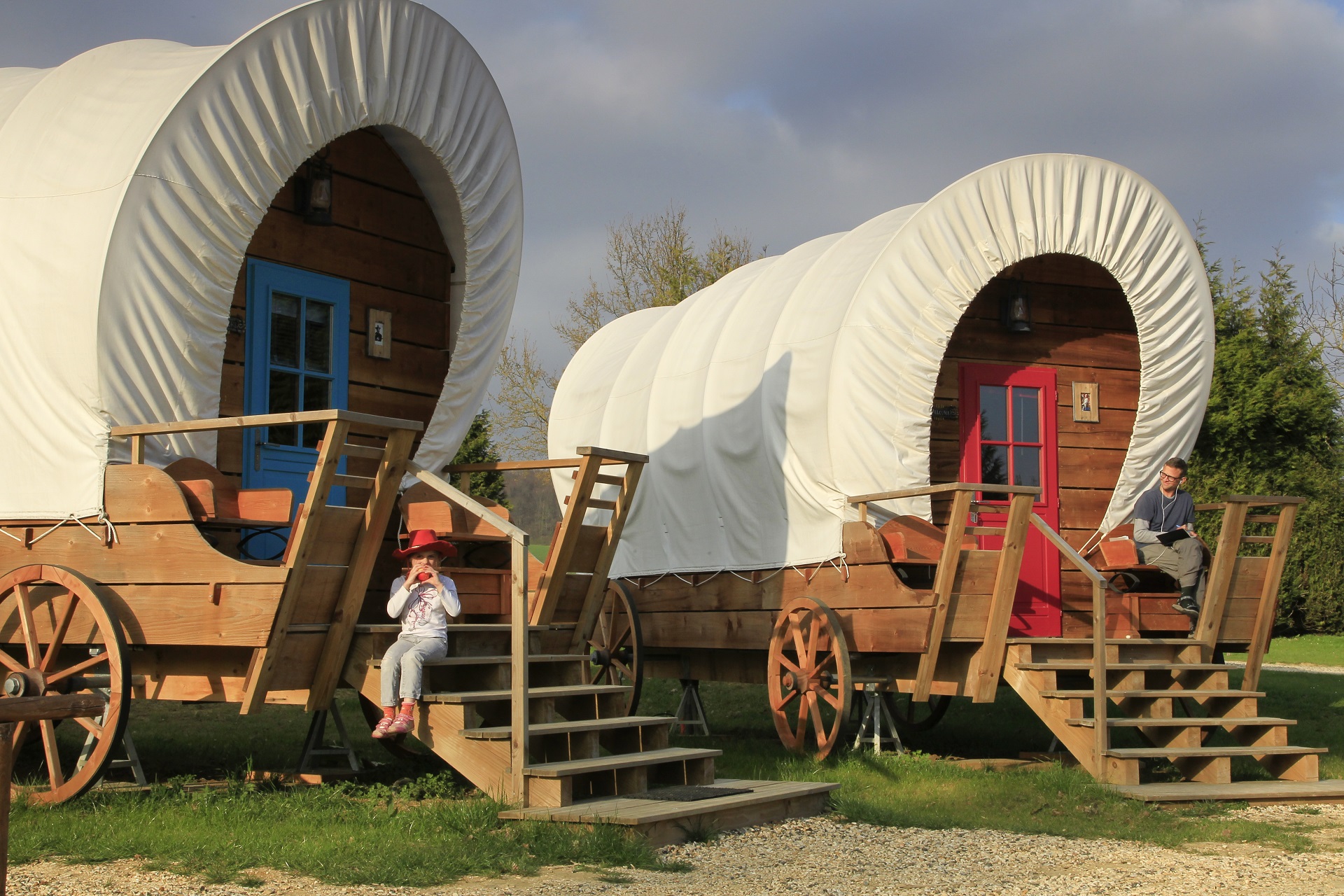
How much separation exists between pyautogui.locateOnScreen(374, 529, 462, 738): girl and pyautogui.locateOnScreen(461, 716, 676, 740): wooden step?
1.08ft

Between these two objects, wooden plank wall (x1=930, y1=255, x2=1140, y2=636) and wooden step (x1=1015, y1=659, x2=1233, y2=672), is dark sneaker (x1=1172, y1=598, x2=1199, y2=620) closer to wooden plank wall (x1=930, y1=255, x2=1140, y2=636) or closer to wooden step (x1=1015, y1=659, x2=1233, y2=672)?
wooden step (x1=1015, y1=659, x2=1233, y2=672)

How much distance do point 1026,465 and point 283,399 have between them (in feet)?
16.9

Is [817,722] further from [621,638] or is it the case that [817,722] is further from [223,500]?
[223,500]

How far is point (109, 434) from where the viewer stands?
6.08 metres

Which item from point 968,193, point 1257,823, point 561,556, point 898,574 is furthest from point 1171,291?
point 561,556

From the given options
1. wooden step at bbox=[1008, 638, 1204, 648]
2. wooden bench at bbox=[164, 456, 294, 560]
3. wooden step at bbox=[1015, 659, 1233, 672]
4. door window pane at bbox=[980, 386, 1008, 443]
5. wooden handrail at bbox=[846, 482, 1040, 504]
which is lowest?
wooden step at bbox=[1015, 659, 1233, 672]

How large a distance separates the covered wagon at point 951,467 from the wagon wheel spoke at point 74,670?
4027mm

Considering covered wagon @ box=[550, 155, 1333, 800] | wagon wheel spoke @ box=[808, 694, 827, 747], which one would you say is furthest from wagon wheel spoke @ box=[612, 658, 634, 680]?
wagon wheel spoke @ box=[808, 694, 827, 747]

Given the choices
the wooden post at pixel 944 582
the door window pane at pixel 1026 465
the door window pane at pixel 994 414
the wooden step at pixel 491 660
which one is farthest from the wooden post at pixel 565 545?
the door window pane at pixel 1026 465

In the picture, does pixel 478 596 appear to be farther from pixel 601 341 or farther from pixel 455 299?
pixel 601 341

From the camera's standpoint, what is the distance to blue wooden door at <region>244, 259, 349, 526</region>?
24.0ft

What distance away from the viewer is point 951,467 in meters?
9.45

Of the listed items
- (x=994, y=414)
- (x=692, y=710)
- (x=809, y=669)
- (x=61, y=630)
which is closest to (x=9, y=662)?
(x=61, y=630)

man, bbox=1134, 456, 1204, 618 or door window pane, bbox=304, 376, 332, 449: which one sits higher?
door window pane, bbox=304, 376, 332, 449
